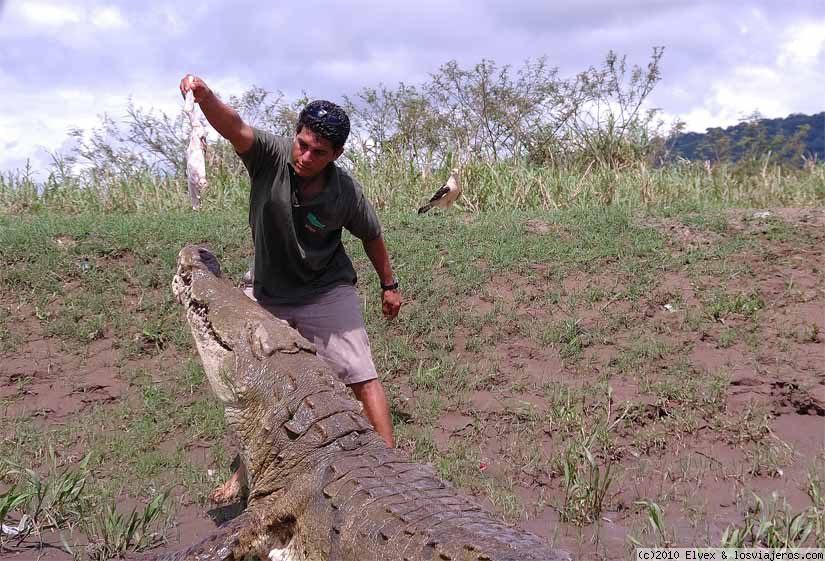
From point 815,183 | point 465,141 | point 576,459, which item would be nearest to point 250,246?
point 576,459

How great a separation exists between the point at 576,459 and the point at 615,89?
8.77 metres

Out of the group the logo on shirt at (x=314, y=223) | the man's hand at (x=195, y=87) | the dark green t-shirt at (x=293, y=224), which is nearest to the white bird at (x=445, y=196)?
the dark green t-shirt at (x=293, y=224)

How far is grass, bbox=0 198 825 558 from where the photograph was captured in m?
4.26

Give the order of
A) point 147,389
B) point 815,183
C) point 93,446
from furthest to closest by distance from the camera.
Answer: point 815,183 → point 147,389 → point 93,446

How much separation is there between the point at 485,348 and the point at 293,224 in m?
2.41

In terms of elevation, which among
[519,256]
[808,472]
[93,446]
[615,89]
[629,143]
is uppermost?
[615,89]

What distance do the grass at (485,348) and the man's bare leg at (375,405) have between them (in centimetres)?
60

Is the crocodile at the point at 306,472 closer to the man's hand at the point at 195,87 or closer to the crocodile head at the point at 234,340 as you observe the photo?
the crocodile head at the point at 234,340

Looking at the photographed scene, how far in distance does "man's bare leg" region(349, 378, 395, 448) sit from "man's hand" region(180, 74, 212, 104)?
1568 millimetres

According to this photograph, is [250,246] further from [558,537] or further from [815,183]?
[815,183]

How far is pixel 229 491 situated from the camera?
12.6ft

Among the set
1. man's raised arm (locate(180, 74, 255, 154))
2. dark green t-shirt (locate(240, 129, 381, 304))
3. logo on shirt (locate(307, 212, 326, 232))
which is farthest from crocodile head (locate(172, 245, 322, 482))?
man's raised arm (locate(180, 74, 255, 154))

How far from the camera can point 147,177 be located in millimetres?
9711

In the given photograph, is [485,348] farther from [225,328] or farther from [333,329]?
[225,328]
